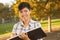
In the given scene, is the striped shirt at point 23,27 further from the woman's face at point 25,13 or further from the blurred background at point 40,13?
the blurred background at point 40,13

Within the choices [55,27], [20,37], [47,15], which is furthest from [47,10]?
[20,37]

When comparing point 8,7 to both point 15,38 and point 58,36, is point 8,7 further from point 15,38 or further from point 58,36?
point 58,36

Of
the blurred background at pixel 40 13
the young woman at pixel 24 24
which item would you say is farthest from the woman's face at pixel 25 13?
the blurred background at pixel 40 13

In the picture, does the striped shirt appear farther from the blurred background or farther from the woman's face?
the blurred background

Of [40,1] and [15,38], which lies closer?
[15,38]

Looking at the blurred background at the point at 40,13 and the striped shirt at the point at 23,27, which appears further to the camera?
the blurred background at the point at 40,13

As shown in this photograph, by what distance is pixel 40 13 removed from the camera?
246cm

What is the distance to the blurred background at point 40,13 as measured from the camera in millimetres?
2205

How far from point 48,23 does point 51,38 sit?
0.28 meters

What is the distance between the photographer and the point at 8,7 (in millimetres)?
2209

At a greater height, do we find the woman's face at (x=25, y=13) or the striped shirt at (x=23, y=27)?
the woman's face at (x=25, y=13)

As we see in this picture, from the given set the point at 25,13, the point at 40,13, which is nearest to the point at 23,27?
the point at 25,13

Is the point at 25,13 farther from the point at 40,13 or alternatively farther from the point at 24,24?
the point at 40,13

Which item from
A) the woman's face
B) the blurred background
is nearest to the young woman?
the woman's face
